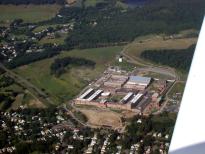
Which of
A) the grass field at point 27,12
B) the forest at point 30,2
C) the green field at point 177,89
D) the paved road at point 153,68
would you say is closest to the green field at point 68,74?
the paved road at point 153,68

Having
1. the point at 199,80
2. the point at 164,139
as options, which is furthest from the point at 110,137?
the point at 199,80

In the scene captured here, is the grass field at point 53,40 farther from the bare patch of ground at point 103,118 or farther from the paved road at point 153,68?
the bare patch of ground at point 103,118

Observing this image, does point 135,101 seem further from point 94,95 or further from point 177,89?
point 177,89

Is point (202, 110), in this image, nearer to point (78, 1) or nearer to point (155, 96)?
point (155, 96)

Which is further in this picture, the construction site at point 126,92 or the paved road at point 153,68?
the paved road at point 153,68

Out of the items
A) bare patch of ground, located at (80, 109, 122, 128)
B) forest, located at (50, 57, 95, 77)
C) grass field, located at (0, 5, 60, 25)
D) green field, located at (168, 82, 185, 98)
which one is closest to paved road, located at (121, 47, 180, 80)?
green field, located at (168, 82, 185, 98)

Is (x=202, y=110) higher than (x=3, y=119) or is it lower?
higher

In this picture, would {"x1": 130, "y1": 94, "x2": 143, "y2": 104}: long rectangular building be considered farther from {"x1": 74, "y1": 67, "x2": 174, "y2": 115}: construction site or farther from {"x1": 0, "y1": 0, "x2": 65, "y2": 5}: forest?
{"x1": 0, "y1": 0, "x2": 65, "y2": 5}: forest
